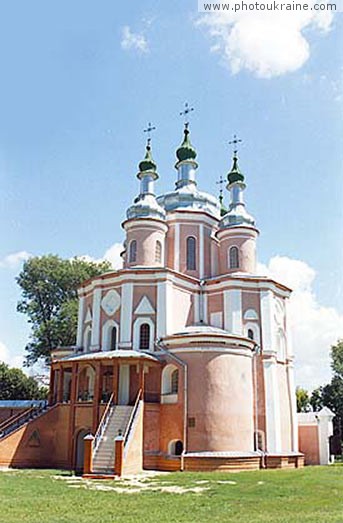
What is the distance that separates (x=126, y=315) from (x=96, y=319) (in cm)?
230

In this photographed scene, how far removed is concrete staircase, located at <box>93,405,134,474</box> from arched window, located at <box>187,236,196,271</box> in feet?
35.9

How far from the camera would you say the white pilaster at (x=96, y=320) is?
28.8 m

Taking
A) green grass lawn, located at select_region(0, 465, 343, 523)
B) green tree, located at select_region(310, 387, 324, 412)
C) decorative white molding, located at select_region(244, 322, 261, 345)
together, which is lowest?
green grass lawn, located at select_region(0, 465, 343, 523)

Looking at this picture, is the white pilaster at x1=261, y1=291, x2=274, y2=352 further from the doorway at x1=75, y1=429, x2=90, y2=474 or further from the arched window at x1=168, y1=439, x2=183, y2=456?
the doorway at x1=75, y1=429, x2=90, y2=474

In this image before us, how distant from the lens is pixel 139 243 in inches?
1222

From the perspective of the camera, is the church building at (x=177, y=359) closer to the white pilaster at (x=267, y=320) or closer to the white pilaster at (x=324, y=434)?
the white pilaster at (x=267, y=320)

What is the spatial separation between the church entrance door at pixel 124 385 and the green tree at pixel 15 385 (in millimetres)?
22196

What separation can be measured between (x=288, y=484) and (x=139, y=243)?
16894 mm

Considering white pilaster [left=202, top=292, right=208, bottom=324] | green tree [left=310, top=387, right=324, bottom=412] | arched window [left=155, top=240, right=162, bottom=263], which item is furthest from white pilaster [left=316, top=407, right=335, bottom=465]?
green tree [left=310, top=387, right=324, bottom=412]

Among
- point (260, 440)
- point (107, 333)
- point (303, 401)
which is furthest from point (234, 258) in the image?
point (303, 401)

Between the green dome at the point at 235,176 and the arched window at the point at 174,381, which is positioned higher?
the green dome at the point at 235,176

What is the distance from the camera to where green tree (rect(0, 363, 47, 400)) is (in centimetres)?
4516

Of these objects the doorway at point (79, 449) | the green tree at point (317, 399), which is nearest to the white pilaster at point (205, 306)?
the doorway at point (79, 449)

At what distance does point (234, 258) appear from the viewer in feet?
109
